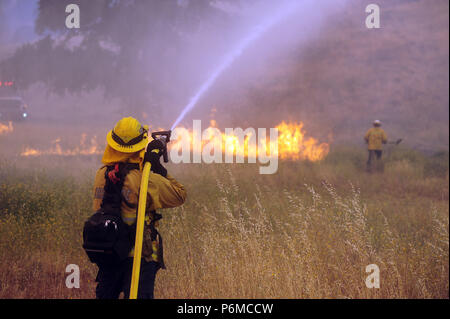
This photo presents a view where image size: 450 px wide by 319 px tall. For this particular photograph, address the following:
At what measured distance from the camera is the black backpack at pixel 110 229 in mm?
2432

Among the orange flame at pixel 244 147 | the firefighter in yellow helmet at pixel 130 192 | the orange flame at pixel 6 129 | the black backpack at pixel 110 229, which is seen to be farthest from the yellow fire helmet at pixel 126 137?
the orange flame at pixel 244 147

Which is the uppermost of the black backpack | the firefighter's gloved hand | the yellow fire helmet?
the yellow fire helmet

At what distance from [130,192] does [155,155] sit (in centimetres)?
30

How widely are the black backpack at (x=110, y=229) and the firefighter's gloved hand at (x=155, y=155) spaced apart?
0.15 meters

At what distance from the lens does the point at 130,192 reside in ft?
8.61

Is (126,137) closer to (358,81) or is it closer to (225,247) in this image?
(225,247)

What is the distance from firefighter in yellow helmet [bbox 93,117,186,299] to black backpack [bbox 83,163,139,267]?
0.05 ft

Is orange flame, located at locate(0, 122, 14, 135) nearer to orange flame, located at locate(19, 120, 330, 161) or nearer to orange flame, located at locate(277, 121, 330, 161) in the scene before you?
orange flame, located at locate(19, 120, 330, 161)

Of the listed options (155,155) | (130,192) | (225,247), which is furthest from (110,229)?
(225,247)

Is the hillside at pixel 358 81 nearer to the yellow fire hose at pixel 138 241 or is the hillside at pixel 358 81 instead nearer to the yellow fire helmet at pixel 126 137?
the yellow fire helmet at pixel 126 137

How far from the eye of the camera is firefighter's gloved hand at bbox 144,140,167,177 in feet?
8.77

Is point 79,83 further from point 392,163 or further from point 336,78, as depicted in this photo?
point 336,78

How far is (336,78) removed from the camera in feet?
107

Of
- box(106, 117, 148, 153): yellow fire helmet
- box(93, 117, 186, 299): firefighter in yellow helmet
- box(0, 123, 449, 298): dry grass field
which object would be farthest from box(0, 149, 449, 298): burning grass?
box(106, 117, 148, 153): yellow fire helmet
